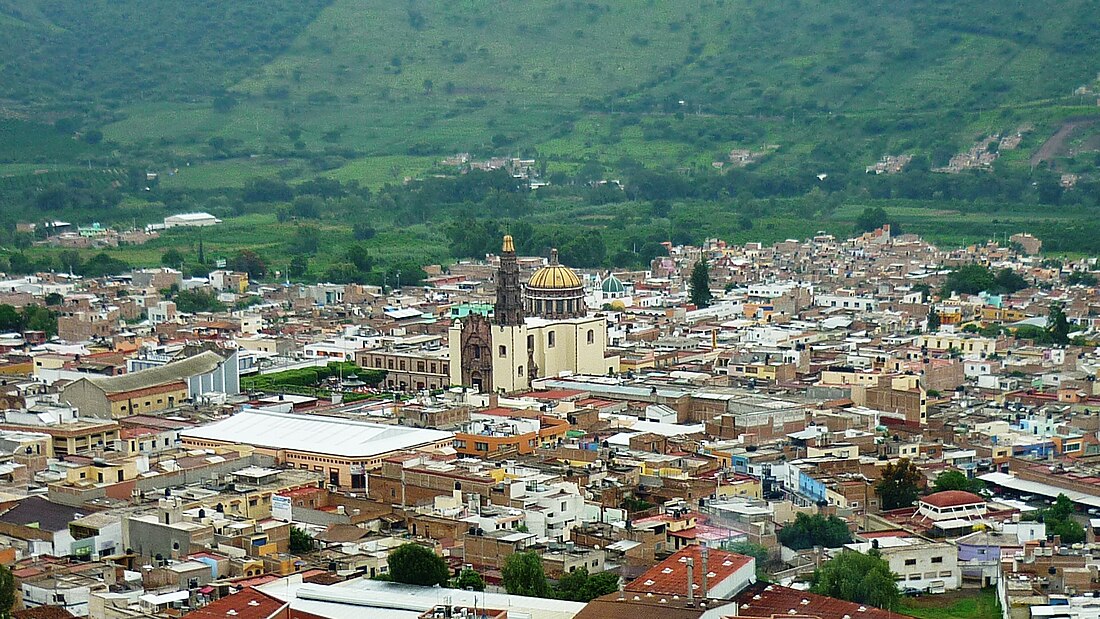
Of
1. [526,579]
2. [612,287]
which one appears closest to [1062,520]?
[526,579]

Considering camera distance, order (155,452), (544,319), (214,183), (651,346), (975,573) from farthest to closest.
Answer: (214,183) → (651,346) → (544,319) → (155,452) → (975,573)

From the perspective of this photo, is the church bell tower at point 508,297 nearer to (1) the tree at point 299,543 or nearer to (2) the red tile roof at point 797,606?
(1) the tree at point 299,543

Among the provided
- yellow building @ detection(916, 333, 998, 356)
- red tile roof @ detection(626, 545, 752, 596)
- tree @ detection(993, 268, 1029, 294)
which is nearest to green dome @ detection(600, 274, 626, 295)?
tree @ detection(993, 268, 1029, 294)

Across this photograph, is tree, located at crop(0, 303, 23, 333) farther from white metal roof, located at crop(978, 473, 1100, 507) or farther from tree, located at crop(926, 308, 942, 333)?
white metal roof, located at crop(978, 473, 1100, 507)

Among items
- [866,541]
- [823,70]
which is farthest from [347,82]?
[866,541]

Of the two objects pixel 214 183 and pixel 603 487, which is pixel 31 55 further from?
pixel 603 487

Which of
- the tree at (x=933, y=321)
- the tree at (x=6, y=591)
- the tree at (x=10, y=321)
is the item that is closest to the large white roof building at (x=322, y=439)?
the tree at (x=6, y=591)
